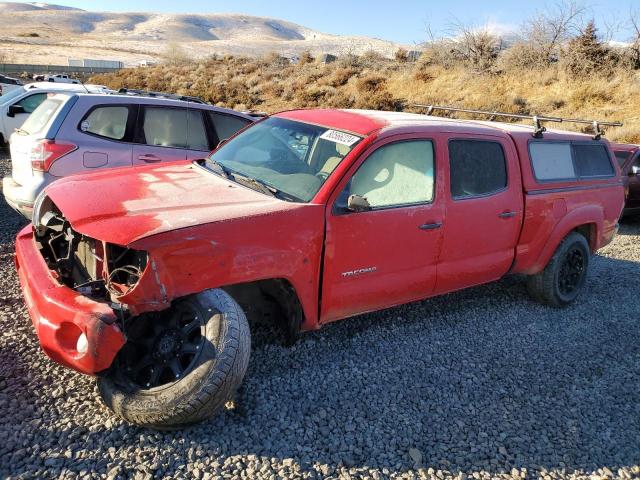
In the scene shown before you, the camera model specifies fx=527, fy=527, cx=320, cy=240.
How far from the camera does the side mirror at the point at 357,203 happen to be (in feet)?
10.9

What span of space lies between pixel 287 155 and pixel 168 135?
10.5ft

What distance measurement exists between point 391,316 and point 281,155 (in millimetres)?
1664

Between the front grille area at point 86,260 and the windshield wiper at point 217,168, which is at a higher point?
the windshield wiper at point 217,168

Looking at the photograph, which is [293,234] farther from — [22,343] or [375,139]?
[22,343]

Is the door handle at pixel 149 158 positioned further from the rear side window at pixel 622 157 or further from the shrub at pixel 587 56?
the shrub at pixel 587 56

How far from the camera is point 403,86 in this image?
23953 millimetres

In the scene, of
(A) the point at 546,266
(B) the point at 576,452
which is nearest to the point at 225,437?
(B) the point at 576,452


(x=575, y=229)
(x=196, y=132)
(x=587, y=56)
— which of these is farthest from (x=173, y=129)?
(x=587, y=56)

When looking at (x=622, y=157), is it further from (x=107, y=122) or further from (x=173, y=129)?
(x=107, y=122)

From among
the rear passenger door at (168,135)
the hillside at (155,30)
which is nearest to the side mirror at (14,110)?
the rear passenger door at (168,135)

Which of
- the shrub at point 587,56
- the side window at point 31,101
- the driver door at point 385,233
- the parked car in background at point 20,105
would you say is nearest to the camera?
the driver door at point 385,233

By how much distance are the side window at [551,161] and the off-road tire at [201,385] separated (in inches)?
126

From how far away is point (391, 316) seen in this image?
4.49 m

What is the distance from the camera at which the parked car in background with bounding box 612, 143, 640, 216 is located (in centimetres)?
870
